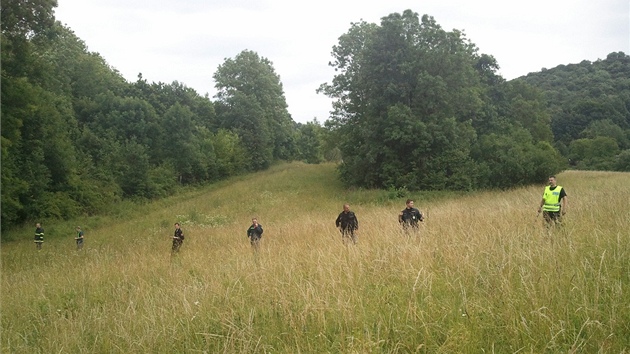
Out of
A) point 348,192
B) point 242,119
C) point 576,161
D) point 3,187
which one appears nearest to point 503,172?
point 348,192

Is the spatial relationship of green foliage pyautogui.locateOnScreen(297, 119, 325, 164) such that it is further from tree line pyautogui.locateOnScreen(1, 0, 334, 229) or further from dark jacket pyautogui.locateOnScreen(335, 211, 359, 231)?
dark jacket pyautogui.locateOnScreen(335, 211, 359, 231)

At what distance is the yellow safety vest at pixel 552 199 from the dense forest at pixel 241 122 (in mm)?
19362

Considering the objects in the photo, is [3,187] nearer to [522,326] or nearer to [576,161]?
[522,326]

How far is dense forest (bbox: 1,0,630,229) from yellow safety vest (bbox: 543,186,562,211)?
19362 millimetres

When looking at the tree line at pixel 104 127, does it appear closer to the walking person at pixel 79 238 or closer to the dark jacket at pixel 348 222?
the walking person at pixel 79 238

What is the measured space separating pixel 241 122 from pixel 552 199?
48.3 meters

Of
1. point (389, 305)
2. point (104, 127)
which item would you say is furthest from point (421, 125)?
point (104, 127)

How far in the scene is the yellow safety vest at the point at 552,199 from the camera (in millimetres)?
7719

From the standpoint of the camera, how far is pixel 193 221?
70.5ft

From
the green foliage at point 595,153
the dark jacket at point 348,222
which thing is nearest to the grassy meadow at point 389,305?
the dark jacket at point 348,222

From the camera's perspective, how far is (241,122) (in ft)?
175

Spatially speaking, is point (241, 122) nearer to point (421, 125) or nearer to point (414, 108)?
point (414, 108)

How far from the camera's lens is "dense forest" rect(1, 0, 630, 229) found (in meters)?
23.9

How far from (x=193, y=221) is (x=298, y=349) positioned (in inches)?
777
